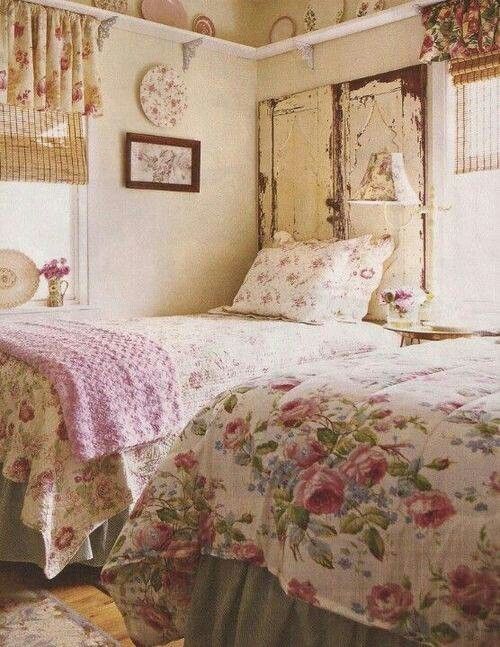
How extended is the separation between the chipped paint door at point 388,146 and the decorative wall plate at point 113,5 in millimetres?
1235

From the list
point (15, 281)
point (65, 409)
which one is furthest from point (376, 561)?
point (15, 281)

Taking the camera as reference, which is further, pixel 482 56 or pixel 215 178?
pixel 215 178

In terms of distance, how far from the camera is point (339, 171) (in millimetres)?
4047

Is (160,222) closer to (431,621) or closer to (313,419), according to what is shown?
(313,419)

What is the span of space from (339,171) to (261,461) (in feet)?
9.40

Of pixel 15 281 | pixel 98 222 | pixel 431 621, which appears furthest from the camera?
pixel 98 222

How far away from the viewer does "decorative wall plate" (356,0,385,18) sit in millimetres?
3809

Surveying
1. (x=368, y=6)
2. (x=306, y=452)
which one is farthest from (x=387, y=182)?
(x=306, y=452)

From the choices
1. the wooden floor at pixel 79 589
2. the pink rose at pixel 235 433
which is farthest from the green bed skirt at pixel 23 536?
the pink rose at pixel 235 433

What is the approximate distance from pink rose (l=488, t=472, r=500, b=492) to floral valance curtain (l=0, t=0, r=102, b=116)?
2902mm

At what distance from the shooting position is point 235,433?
1.54 metres

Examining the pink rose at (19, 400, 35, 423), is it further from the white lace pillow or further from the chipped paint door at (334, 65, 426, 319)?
the chipped paint door at (334, 65, 426, 319)

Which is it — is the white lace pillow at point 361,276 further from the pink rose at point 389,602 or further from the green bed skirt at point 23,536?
the pink rose at point 389,602

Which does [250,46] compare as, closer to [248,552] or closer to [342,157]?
[342,157]
